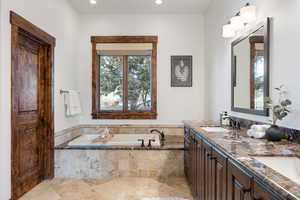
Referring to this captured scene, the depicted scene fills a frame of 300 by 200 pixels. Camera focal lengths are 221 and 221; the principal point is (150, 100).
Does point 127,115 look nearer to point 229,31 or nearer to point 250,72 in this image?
point 229,31

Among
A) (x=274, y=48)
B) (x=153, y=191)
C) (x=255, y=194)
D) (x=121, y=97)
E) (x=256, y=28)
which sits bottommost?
(x=153, y=191)

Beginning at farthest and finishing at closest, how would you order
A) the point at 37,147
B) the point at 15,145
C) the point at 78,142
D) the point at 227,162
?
the point at 78,142, the point at 37,147, the point at 15,145, the point at 227,162

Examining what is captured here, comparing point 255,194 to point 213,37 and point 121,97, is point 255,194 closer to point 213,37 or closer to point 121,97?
point 213,37

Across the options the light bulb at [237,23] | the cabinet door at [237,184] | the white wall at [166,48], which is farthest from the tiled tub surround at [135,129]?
the cabinet door at [237,184]

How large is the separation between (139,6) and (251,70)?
2700mm

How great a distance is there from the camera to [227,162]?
1403 mm

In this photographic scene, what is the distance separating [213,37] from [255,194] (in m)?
3.38

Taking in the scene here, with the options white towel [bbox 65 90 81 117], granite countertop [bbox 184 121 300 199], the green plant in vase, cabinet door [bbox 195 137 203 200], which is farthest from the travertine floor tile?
the green plant in vase

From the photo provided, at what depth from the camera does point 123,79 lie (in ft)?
15.4

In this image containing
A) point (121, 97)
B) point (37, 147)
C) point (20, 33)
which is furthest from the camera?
point (121, 97)

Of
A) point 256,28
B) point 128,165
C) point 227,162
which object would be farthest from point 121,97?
point 227,162

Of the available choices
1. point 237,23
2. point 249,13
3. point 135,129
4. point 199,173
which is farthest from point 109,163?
point 249,13

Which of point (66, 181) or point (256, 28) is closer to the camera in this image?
point (256, 28)

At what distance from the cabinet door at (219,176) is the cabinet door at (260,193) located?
1.36ft
